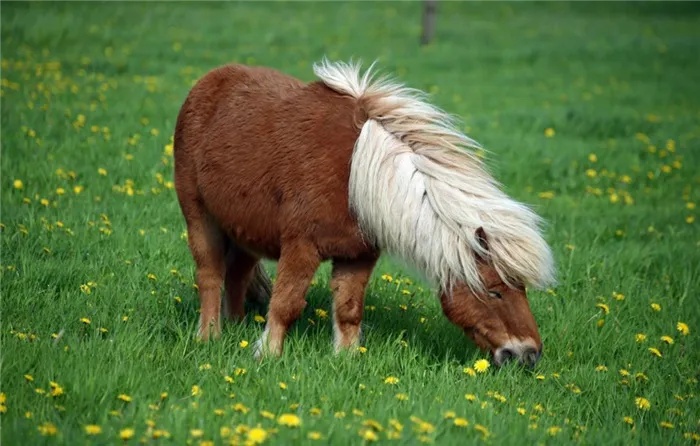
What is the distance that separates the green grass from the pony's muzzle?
8 cm

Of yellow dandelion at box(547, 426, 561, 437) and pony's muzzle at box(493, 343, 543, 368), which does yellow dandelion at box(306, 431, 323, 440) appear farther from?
pony's muzzle at box(493, 343, 543, 368)

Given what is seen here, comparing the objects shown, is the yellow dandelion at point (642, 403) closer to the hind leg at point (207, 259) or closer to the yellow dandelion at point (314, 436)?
the yellow dandelion at point (314, 436)

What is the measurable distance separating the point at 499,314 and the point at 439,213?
2.03 feet

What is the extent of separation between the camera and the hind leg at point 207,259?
5748mm

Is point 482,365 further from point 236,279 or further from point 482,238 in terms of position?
point 236,279

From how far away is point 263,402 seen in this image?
432 centimetres

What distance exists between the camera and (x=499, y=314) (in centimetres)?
502

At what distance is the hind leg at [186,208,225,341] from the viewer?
18.9ft

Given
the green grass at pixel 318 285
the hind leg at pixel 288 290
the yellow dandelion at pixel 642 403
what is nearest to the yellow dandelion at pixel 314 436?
the green grass at pixel 318 285

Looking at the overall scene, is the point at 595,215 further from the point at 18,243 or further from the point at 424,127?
the point at 18,243

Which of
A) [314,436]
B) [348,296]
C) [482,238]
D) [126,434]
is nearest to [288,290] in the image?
[348,296]

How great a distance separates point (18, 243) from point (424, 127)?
3.04m

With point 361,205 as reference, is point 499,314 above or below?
below

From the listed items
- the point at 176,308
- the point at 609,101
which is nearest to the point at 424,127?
the point at 176,308
